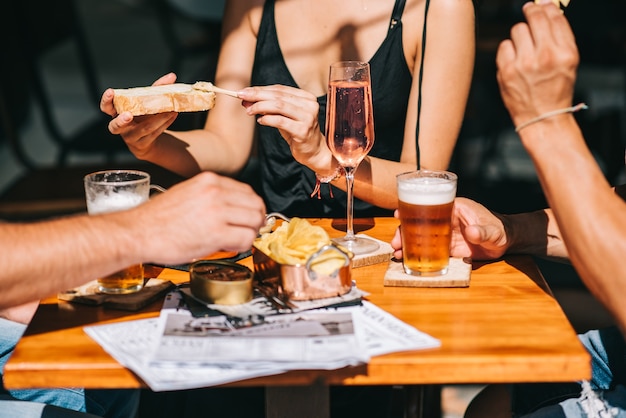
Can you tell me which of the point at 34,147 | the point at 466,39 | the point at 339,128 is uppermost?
the point at 466,39

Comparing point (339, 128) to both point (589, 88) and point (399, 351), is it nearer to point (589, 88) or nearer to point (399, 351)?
→ point (399, 351)

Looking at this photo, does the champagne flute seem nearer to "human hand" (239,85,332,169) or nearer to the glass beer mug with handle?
"human hand" (239,85,332,169)

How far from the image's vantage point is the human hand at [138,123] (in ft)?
6.49

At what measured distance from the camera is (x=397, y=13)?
2.49 meters

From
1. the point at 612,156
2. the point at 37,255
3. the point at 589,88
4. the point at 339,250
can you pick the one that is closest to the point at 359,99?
the point at 339,250

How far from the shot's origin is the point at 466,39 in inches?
94.3

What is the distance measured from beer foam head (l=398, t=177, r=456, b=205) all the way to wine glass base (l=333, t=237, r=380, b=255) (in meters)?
0.21

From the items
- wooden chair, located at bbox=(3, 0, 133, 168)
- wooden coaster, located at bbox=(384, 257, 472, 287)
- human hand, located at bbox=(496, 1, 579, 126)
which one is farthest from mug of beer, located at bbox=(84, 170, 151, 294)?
wooden chair, located at bbox=(3, 0, 133, 168)

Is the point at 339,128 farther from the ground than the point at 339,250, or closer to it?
farther from the ground

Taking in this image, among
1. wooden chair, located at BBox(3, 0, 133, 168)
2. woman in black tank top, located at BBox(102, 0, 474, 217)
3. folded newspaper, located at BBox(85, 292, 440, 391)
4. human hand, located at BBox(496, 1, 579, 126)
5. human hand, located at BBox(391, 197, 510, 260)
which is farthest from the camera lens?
wooden chair, located at BBox(3, 0, 133, 168)

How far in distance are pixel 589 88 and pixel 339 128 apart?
22.4 ft

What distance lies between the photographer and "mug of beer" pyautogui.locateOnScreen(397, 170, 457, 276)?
1.69 m

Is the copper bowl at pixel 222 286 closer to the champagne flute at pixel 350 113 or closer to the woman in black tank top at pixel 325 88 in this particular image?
the champagne flute at pixel 350 113

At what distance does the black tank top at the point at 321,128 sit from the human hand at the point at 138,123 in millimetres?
565
